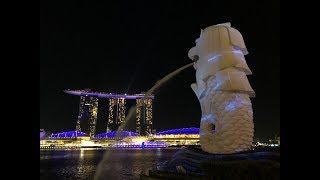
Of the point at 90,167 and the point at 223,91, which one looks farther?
the point at 90,167

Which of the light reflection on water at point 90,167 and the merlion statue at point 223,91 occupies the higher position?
the merlion statue at point 223,91

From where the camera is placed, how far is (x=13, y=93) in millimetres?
3537

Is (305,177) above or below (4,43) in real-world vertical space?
below

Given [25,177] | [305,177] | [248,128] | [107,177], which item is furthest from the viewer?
[107,177]

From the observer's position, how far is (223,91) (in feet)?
68.4

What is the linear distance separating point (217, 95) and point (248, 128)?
9.04 feet

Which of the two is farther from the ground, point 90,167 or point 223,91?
point 223,91

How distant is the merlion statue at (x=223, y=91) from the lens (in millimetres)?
19891

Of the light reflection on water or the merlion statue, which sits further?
the light reflection on water

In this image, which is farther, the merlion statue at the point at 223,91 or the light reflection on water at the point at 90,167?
the light reflection on water at the point at 90,167

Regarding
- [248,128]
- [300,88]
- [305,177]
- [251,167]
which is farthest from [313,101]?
[248,128]

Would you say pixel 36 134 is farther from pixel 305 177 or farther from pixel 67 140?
pixel 67 140

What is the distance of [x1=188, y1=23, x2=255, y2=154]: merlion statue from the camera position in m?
19.9

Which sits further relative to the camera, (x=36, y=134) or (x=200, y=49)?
(x=200, y=49)
